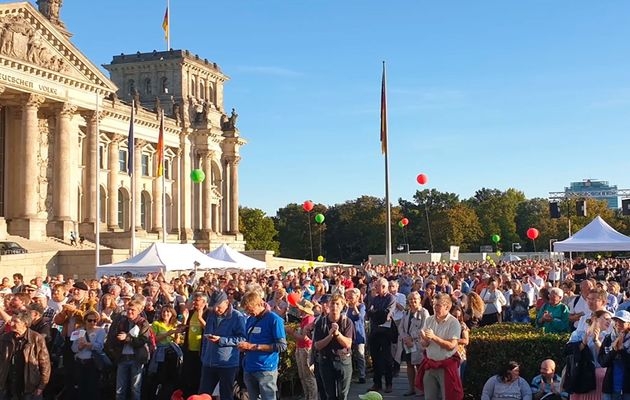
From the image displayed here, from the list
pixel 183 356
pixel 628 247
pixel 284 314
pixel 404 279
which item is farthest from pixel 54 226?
pixel 183 356

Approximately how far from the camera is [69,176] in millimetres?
52188

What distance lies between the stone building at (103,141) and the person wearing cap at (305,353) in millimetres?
31007

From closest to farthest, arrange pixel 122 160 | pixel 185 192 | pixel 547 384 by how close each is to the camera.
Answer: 1. pixel 547 384
2. pixel 122 160
3. pixel 185 192

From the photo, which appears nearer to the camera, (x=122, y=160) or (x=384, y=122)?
(x=384, y=122)

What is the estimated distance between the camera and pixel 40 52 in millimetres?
50094

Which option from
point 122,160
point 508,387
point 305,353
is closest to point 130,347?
point 305,353

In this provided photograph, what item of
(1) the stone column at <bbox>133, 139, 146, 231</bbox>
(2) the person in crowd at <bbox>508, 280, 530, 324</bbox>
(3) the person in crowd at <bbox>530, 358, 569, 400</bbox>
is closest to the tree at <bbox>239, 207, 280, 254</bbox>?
(1) the stone column at <bbox>133, 139, 146, 231</bbox>

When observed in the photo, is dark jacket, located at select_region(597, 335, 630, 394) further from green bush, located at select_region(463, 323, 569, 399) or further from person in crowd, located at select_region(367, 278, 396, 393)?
person in crowd, located at select_region(367, 278, 396, 393)

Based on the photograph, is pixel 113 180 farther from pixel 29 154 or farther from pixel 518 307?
pixel 518 307

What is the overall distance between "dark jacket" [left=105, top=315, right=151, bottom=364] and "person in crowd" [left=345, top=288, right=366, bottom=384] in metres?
3.17

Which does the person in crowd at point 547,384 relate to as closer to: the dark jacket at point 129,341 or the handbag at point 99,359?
the dark jacket at point 129,341

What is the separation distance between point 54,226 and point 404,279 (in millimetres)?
30007

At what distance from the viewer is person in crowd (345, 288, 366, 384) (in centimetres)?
1400

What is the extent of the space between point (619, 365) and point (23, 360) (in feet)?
25.5
